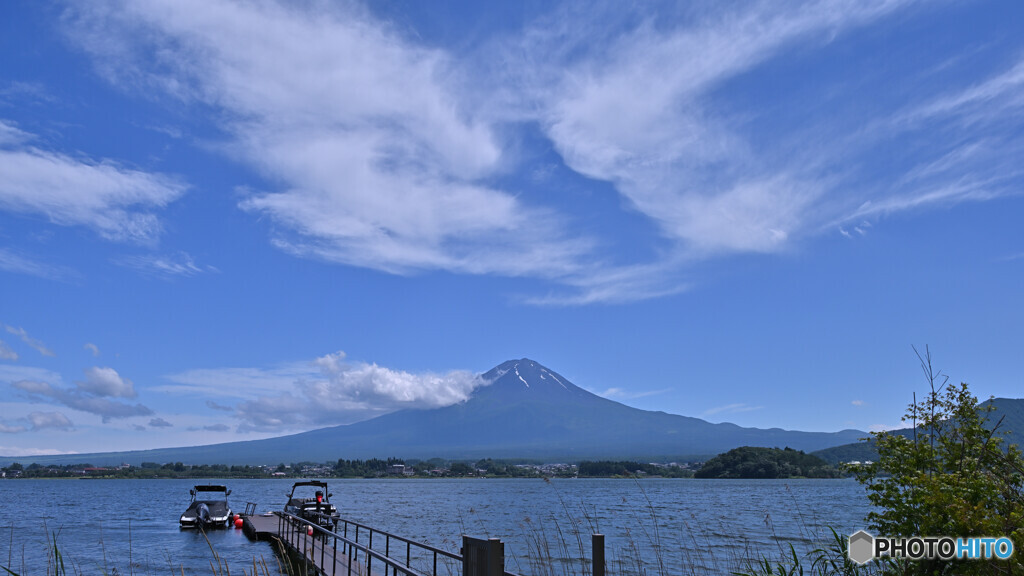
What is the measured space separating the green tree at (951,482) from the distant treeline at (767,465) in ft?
374

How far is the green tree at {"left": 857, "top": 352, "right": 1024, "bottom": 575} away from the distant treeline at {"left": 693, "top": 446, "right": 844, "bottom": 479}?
114m

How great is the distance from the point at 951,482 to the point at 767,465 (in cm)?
11849

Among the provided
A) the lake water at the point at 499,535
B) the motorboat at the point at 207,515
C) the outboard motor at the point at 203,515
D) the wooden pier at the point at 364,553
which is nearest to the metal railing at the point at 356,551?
the wooden pier at the point at 364,553

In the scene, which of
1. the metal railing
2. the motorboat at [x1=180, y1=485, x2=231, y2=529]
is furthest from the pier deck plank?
the motorboat at [x1=180, y1=485, x2=231, y2=529]

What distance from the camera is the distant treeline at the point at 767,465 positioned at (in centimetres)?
11444

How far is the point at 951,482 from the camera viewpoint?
275 inches

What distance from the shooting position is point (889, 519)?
7.65 meters

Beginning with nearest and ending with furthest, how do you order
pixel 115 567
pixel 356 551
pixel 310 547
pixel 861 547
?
1. pixel 861 547
2. pixel 115 567
3. pixel 356 551
4. pixel 310 547

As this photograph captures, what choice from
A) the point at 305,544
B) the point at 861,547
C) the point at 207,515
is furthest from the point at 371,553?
the point at 207,515

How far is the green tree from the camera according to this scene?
6777 millimetres

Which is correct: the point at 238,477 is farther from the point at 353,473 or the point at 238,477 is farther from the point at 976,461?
the point at 976,461

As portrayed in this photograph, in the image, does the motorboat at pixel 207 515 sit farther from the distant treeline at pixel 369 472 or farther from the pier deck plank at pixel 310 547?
the distant treeline at pixel 369 472

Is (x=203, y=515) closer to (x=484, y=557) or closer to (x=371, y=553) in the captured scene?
(x=371, y=553)

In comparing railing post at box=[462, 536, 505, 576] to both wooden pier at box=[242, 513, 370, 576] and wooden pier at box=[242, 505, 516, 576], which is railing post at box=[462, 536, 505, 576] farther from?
wooden pier at box=[242, 513, 370, 576]
